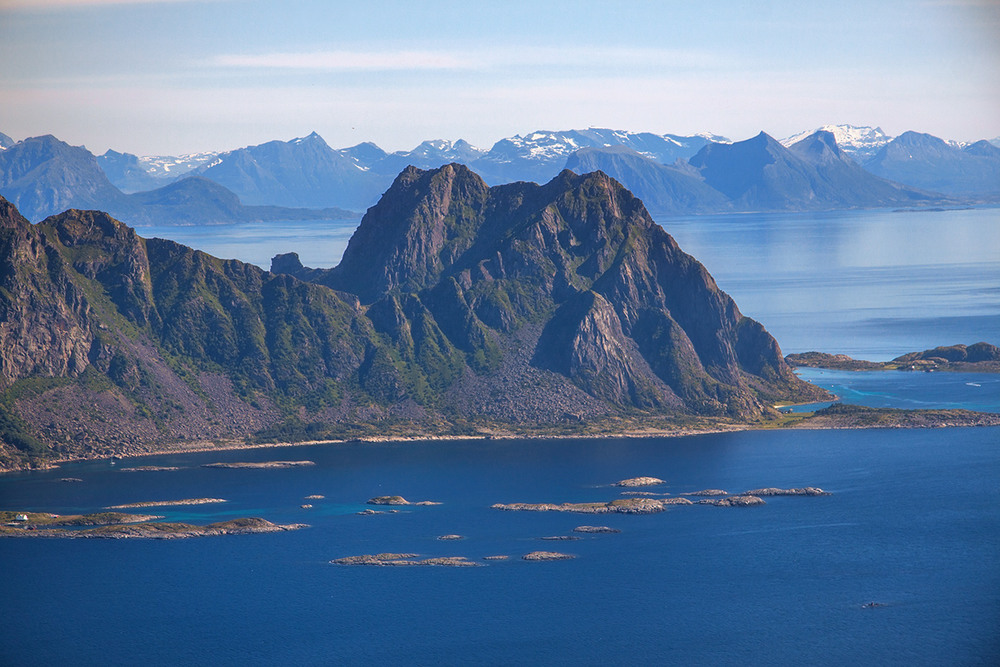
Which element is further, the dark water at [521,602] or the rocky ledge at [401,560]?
the rocky ledge at [401,560]

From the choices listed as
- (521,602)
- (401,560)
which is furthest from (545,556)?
(401,560)

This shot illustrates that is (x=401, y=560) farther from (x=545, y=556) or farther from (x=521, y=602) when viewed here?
(x=521, y=602)

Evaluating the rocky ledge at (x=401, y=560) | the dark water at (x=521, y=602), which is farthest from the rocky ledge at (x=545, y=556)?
the rocky ledge at (x=401, y=560)

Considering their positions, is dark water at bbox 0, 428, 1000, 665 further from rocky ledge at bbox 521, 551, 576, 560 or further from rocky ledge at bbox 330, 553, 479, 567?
rocky ledge at bbox 521, 551, 576, 560

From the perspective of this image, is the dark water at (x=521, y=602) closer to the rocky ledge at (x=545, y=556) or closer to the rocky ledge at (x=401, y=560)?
the rocky ledge at (x=401, y=560)

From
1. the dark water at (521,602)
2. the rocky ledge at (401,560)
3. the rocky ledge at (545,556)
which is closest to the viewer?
the dark water at (521,602)

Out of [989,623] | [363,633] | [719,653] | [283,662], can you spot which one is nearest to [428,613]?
[363,633]

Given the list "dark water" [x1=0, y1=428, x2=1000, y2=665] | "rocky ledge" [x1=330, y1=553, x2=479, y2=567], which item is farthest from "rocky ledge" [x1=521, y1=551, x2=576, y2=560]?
"rocky ledge" [x1=330, y1=553, x2=479, y2=567]

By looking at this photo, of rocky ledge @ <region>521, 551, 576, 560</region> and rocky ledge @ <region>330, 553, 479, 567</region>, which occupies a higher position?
rocky ledge @ <region>521, 551, 576, 560</region>

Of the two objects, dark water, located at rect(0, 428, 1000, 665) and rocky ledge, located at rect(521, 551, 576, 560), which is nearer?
dark water, located at rect(0, 428, 1000, 665)
